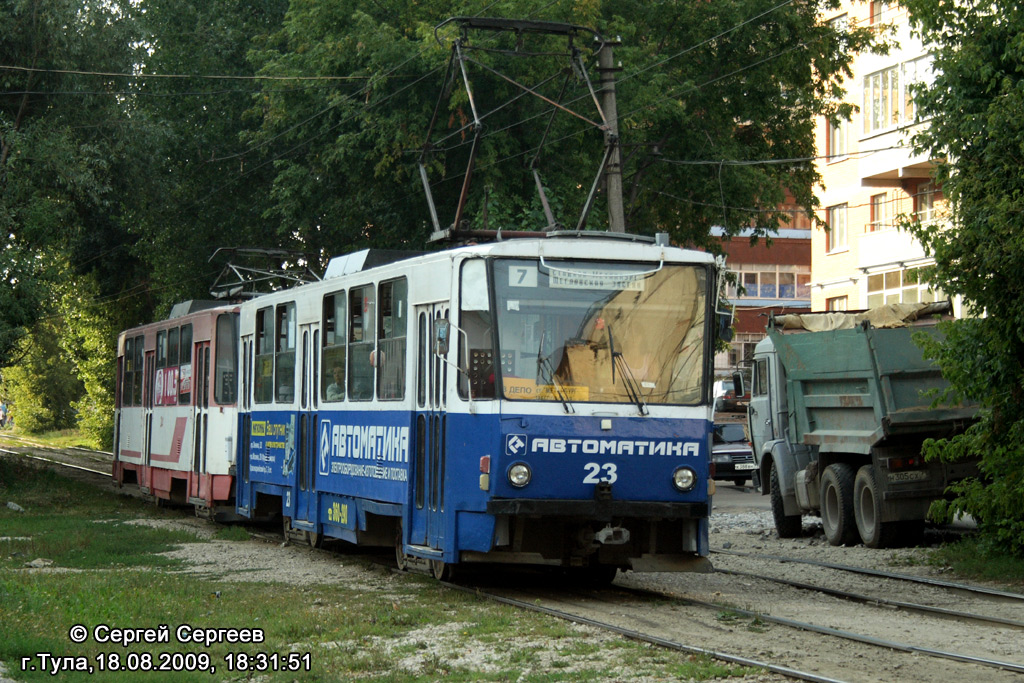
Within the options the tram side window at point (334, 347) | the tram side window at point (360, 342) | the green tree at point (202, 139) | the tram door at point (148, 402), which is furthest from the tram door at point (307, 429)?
the green tree at point (202, 139)

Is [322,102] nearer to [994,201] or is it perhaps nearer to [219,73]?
[219,73]

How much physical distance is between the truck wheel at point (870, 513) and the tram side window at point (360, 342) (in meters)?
6.70

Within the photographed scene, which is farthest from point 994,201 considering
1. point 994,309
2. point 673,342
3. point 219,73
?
point 219,73

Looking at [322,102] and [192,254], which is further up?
[322,102]

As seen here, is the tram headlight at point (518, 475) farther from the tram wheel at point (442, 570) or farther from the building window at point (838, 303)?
the building window at point (838, 303)

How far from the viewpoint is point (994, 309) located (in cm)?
1470

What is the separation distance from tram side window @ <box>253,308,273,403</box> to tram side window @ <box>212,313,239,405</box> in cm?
210

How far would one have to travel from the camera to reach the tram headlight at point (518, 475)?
40.4ft

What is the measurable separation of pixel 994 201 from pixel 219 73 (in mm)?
25220

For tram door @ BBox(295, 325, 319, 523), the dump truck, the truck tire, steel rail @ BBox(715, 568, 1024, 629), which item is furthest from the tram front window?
the truck tire

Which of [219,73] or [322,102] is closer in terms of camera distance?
[322,102]

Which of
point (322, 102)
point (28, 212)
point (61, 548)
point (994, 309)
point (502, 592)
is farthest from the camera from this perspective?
point (322, 102)

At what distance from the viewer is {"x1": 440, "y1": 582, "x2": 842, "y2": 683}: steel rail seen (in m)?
8.93

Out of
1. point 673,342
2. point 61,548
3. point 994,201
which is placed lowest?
point 61,548
